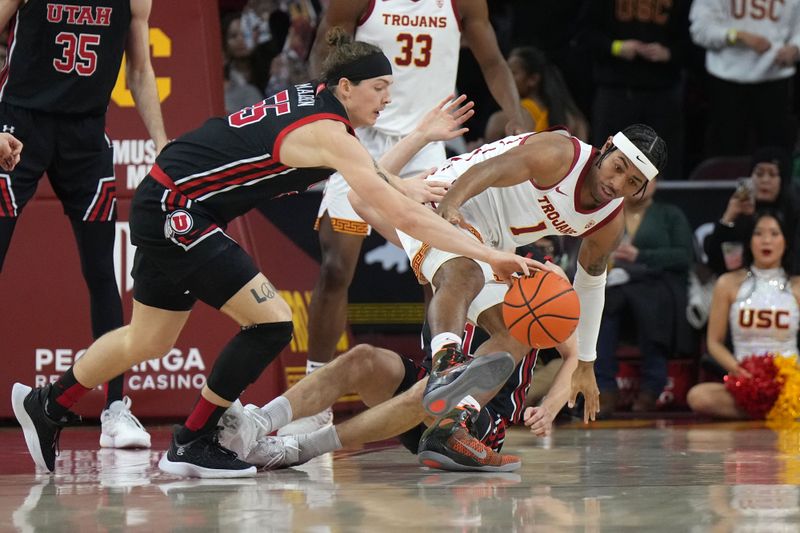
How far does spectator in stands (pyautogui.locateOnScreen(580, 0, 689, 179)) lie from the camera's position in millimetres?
10469

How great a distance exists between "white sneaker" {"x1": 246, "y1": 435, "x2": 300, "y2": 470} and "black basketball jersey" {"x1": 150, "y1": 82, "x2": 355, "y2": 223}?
3.19 ft

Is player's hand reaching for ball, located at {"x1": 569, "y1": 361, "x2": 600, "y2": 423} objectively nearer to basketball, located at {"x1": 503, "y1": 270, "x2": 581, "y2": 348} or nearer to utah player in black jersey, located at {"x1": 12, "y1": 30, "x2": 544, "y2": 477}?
basketball, located at {"x1": 503, "y1": 270, "x2": 581, "y2": 348}

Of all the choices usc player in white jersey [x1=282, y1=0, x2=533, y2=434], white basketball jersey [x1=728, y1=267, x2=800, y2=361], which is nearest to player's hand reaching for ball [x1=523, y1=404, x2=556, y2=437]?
usc player in white jersey [x1=282, y1=0, x2=533, y2=434]

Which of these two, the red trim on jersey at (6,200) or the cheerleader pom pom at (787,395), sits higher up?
the red trim on jersey at (6,200)

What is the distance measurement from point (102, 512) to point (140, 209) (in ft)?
4.90

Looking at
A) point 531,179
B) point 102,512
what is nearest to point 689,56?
point 531,179

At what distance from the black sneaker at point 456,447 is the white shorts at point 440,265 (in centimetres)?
68

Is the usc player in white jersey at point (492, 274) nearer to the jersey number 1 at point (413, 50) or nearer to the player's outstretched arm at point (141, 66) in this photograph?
the player's outstretched arm at point (141, 66)

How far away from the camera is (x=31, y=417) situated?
5.95m

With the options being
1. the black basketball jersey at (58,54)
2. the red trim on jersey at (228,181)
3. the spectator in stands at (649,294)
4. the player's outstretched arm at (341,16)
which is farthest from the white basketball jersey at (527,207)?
the spectator in stands at (649,294)

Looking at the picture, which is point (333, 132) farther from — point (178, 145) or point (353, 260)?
point (353, 260)

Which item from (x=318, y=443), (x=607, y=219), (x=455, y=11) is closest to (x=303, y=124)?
(x=318, y=443)

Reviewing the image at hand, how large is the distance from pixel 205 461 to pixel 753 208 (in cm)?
543

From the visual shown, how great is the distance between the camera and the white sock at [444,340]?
549cm
